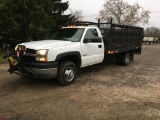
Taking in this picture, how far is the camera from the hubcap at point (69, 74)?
Answer: 594 centimetres

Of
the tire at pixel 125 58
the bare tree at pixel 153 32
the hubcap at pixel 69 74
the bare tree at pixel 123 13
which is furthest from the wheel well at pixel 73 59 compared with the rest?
the bare tree at pixel 153 32

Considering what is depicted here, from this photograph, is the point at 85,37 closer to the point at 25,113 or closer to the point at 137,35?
the point at 25,113

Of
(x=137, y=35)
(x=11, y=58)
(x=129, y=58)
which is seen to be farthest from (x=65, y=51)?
(x=137, y=35)

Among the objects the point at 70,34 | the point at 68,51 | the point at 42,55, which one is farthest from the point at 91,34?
the point at 42,55

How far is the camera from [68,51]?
19.0 feet

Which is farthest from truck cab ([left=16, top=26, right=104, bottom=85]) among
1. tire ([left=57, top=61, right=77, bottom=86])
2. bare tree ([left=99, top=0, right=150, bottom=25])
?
bare tree ([left=99, top=0, right=150, bottom=25])

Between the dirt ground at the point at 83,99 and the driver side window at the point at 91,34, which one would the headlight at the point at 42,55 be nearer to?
the dirt ground at the point at 83,99

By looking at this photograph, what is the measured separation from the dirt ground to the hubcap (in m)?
0.27

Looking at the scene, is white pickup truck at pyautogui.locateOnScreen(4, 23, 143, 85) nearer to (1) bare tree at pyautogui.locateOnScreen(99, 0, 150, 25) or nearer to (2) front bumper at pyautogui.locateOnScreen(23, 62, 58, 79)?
(2) front bumper at pyautogui.locateOnScreen(23, 62, 58, 79)

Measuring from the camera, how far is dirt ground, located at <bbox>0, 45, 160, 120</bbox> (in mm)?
4047

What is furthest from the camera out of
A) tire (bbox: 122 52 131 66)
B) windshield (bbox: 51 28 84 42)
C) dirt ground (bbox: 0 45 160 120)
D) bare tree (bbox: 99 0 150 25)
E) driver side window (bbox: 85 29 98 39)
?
bare tree (bbox: 99 0 150 25)

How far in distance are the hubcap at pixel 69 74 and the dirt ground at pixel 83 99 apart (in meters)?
0.27

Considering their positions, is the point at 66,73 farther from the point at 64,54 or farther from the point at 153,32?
the point at 153,32

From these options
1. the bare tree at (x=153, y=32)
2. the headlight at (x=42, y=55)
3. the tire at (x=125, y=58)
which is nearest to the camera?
the headlight at (x=42, y=55)
